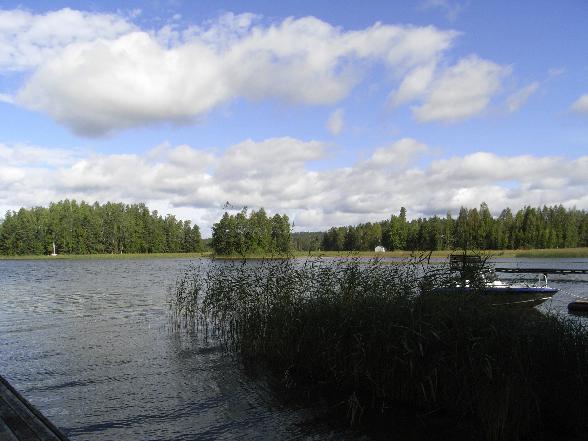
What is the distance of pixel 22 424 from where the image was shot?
6945 mm

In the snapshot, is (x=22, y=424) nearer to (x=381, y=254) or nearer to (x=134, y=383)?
(x=134, y=383)

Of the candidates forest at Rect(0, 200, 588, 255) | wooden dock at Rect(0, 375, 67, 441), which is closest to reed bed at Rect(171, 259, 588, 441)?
wooden dock at Rect(0, 375, 67, 441)

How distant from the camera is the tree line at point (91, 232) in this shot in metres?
131

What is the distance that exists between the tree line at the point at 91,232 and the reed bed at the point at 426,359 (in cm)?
13280

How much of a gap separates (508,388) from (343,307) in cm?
401

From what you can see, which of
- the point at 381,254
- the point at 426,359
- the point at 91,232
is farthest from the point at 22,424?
the point at 91,232

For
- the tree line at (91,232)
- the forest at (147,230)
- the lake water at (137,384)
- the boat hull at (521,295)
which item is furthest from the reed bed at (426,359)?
the tree line at (91,232)

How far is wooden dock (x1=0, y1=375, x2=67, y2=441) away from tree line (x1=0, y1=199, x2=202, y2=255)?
13510 cm

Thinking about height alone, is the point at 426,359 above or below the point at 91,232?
below

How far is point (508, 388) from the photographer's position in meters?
7.07

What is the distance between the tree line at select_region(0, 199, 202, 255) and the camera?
430 ft

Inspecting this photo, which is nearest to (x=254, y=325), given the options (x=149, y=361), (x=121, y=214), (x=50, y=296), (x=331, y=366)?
(x=149, y=361)

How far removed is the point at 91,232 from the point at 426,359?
144272mm

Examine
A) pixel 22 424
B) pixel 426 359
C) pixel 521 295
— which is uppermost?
pixel 426 359
